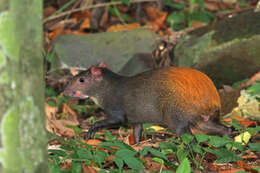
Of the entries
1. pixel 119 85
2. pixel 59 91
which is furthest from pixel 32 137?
pixel 59 91

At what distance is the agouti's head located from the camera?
4855 millimetres

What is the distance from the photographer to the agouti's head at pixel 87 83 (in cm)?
486

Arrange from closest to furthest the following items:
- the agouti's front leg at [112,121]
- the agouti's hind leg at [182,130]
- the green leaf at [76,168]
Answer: the green leaf at [76,168]
the agouti's hind leg at [182,130]
the agouti's front leg at [112,121]

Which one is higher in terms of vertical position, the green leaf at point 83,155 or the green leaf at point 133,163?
the green leaf at point 83,155

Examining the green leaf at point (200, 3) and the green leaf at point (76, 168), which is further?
the green leaf at point (200, 3)

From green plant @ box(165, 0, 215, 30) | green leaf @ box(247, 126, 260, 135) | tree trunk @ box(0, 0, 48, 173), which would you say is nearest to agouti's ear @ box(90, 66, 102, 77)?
green leaf @ box(247, 126, 260, 135)

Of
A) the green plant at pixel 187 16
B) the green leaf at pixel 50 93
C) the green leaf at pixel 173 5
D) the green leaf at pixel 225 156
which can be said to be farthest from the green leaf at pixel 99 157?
the green leaf at pixel 173 5

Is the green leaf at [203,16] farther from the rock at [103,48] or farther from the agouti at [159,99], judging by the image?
the agouti at [159,99]

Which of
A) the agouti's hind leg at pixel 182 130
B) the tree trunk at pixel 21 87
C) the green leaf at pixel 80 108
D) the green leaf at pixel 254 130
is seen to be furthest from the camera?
the green leaf at pixel 80 108

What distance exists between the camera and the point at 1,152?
1638 mm

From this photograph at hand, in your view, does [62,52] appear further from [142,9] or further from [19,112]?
[19,112]

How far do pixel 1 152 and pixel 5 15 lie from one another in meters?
0.50

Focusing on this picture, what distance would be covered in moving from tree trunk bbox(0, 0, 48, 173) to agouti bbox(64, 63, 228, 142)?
227cm

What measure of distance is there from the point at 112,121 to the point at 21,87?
2791 mm
